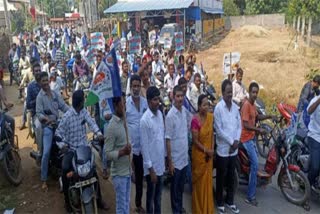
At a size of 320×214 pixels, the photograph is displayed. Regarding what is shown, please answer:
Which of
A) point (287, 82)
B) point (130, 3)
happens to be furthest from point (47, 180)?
point (130, 3)

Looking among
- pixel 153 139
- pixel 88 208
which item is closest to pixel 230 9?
pixel 153 139

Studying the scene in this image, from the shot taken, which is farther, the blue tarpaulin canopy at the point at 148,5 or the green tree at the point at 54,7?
the green tree at the point at 54,7

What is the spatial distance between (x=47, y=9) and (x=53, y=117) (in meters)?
75.6

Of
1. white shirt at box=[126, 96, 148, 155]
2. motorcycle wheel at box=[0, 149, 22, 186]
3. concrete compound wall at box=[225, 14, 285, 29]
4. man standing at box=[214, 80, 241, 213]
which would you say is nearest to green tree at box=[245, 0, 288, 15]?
concrete compound wall at box=[225, 14, 285, 29]

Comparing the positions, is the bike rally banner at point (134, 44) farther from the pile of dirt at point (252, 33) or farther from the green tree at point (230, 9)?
the green tree at point (230, 9)

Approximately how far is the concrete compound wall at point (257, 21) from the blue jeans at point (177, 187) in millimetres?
41719

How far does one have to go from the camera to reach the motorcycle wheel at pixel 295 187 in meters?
5.14

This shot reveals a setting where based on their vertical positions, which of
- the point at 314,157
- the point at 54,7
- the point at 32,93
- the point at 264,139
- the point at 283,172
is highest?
the point at 54,7

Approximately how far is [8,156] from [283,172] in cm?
419

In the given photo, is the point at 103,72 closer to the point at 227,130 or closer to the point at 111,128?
the point at 111,128

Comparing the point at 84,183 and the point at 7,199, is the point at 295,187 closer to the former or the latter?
the point at 84,183

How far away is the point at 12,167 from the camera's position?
5.87 metres

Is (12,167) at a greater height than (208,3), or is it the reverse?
(208,3)

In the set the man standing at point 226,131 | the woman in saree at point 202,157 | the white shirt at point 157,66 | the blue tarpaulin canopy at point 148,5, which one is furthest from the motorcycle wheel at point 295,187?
the blue tarpaulin canopy at point 148,5
